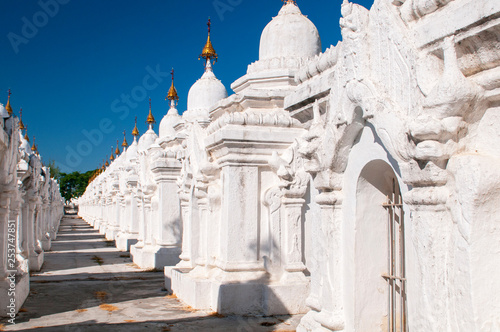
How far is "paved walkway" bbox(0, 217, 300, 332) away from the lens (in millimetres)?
7422

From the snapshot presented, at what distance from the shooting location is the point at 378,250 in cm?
452

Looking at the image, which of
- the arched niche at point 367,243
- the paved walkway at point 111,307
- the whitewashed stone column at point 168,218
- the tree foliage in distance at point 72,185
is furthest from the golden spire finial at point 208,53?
the tree foliage in distance at point 72,185

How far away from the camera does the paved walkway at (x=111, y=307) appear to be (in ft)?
24.3

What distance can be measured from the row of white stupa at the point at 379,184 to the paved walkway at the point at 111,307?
0.49 meters

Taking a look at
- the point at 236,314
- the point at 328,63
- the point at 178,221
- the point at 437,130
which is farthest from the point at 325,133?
the point at 178,221

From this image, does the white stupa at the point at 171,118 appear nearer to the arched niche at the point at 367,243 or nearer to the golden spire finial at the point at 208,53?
the golden spire finial at the point at 208,53

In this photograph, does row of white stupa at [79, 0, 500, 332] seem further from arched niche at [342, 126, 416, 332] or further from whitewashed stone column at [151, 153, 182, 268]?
whitewashed stone column at [151, 153, 182, 268]

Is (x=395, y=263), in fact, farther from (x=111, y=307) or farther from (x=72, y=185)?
(x=72, y=185)

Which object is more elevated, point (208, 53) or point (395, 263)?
point (208, 53)

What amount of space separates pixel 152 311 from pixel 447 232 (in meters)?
6.25

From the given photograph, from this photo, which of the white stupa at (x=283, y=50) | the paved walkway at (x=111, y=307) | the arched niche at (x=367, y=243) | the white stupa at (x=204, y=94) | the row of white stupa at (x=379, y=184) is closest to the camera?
the row of white stupa at (x=379, y=184)

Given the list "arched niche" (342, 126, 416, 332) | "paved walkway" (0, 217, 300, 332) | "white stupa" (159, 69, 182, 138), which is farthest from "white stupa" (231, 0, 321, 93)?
"white stupa" (159, 69, 182, 138)

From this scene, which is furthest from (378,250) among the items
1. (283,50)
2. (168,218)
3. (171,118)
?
(171,118)

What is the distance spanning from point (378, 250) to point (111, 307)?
589 centimetres
